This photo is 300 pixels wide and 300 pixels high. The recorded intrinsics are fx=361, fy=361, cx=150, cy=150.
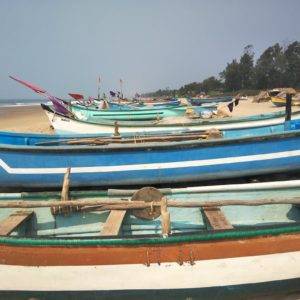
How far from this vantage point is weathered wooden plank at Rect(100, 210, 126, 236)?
151 inches

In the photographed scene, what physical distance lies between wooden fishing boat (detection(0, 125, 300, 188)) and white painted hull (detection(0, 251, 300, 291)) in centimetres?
421

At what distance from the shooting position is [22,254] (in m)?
3.34

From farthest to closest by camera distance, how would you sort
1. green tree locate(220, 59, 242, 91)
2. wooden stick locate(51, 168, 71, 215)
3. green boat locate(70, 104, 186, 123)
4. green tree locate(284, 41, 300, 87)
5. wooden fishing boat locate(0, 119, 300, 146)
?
green tree locate(220, 59, 242, 91) < green tree locate(284, 41, 300, 87) < green boat locate(70, 104, 186, 123) < wooden fishing boat locate(0, 119, 300, 146) < wooden stick locate(51, 168, 71, 215)

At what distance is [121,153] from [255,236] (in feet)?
14.8

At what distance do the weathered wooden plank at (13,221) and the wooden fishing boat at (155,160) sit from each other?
2.91 meters

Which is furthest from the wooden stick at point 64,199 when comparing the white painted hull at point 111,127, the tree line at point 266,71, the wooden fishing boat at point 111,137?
the tree line at point 266,71

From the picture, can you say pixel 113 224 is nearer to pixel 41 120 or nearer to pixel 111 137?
pixel 111 137

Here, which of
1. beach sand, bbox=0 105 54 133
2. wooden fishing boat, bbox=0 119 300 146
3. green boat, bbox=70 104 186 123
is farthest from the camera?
beach sand, bbox=0 105 54 133

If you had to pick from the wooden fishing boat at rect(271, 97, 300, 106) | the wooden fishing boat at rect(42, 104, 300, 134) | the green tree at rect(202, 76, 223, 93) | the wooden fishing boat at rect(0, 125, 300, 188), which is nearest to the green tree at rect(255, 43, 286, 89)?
the green tree at rect(202, 76, 223, 93)

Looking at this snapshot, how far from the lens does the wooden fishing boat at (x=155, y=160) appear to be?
7387mm

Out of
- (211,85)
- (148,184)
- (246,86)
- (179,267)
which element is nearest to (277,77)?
(246,86)

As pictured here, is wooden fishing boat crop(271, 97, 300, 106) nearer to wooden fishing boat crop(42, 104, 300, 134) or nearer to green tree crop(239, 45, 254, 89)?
wooden fishing boat crop(42, 104, 300, 134)

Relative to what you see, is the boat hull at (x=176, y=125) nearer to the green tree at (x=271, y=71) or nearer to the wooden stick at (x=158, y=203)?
the wooden stick at (x=158, y=203)

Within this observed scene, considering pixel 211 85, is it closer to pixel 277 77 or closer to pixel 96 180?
pixel 277 77
